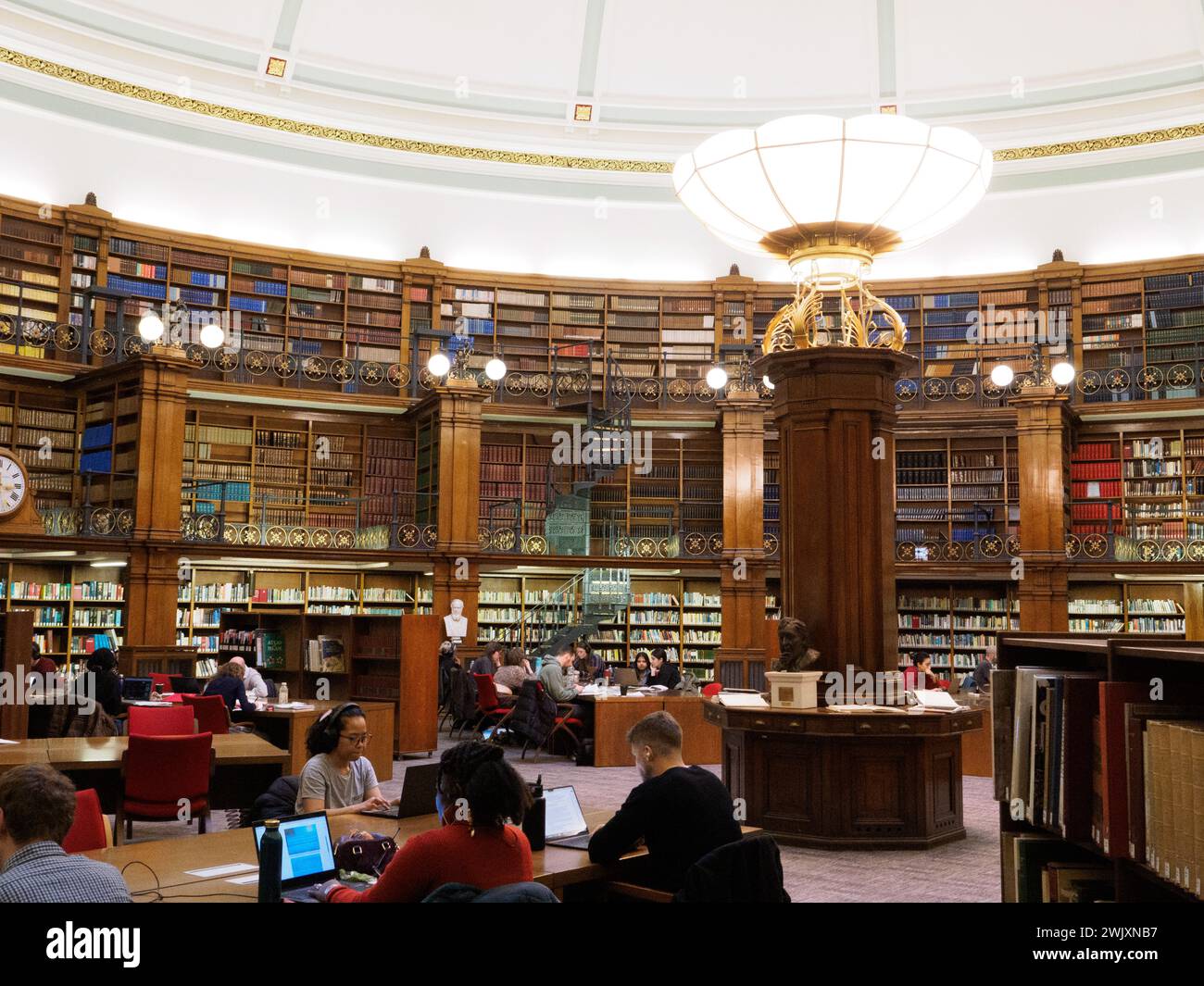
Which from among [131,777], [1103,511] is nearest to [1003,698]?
Answer: [131,777]

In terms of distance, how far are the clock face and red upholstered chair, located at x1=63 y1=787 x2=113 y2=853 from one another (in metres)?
9.23

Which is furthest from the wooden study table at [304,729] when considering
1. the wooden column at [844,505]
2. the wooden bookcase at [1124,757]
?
the wooden bookcase at [1124,757]

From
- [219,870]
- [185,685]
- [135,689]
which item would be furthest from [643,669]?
[219,870]

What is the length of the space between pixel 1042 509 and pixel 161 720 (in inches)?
460

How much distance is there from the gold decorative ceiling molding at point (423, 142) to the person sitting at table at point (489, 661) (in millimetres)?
8762

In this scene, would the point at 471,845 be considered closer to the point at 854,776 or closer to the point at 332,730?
the point at 332,730

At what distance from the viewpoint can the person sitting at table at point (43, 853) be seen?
248 centimetres

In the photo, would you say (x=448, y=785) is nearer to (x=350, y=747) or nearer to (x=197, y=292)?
(x=350, y=747)

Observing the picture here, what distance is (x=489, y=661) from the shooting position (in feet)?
42.0

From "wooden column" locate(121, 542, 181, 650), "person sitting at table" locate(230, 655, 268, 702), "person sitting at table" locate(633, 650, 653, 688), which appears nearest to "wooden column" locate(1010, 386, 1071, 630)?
"person sitting at table" locate(633, 650, 653, 688)

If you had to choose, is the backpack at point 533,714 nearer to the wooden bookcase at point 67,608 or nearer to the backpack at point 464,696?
the backpack at point 464,696

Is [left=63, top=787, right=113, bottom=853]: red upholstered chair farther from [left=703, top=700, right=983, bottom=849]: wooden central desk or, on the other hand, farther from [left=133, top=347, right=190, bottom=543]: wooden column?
[left=133, top=347, right=190, bottom=543]: wooden column

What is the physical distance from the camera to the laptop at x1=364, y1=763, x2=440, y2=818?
4.23 m
